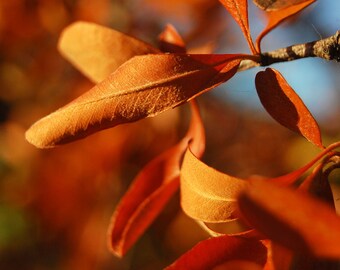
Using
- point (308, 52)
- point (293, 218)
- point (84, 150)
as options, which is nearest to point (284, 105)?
point (308, 52)

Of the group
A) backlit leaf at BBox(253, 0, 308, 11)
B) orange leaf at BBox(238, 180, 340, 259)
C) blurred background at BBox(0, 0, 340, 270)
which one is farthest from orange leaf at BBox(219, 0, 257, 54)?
blurred background at BBox(0, 0, 340, 270)

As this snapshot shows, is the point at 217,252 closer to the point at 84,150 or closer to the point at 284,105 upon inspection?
the point at 284,105

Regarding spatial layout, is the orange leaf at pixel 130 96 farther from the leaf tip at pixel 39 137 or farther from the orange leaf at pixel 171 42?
the orange leaf at pixel 171 42

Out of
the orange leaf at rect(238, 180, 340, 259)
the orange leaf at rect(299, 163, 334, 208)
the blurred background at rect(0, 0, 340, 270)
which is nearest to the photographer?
the orange leaf at rect(238, 180, 340, 259)

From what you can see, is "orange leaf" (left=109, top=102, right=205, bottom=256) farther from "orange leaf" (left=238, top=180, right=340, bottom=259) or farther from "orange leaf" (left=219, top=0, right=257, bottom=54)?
"orange leaf" (left=238, top=180, right=340, bottom=259)

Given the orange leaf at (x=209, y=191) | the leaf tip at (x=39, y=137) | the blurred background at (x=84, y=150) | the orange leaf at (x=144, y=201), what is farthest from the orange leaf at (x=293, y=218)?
the blurred background at (x=84, y=150)

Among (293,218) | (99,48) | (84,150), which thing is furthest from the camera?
(84,150)
